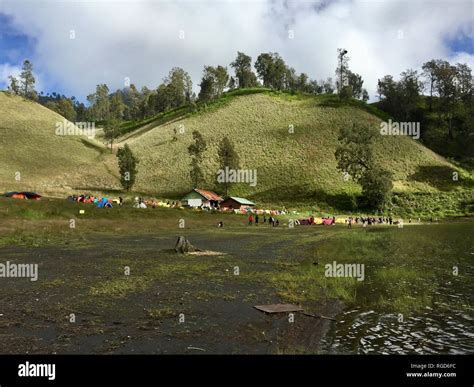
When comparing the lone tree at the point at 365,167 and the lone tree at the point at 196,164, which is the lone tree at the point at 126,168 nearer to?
the lone tree at the point at 196,164

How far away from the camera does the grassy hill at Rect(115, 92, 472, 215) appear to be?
366ft

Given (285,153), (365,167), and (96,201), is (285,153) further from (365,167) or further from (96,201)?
(96,201)

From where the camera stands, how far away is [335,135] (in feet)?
470

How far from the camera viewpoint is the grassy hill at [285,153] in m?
112
